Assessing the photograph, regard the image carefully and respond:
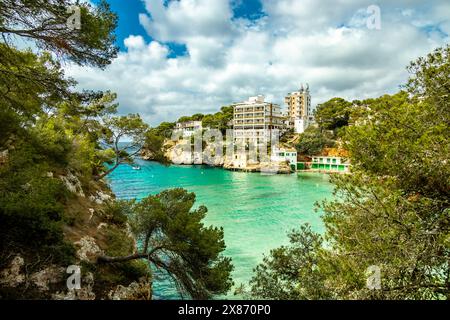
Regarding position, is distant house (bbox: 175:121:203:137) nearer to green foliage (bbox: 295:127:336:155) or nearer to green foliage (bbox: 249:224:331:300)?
green foliage (bbox: 295:127:336:155)

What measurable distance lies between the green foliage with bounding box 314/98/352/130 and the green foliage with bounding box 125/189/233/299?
5915 centimetres

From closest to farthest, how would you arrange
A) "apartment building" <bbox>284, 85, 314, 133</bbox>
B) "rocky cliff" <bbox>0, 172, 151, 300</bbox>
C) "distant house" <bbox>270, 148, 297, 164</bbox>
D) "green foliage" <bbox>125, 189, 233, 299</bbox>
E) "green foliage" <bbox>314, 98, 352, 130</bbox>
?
"rocky cliff" <bbox>0, 172, 151, 300</bbox>
"green foliage" <bbox>125, 189, 233, 299</bbox>
"distant house" <bbox>270, 148, 297, 164</bbox>
"green foliage" <bbox>314, 98, 352, 130</bbox>
"apartment building" <bbox>284, 85, 314, 133</bbox>

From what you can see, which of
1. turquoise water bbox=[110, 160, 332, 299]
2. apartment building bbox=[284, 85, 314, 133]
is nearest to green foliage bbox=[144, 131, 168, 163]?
turquoise water bbox=[110, 160, 332, 299]

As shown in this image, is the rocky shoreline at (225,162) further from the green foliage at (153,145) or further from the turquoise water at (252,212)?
the green foliage at (153,145)

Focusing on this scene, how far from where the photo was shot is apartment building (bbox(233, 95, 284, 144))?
210 ft

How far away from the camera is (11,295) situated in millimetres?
4980

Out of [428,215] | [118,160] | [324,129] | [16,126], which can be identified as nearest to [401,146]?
[428,215]

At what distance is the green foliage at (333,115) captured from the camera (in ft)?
196

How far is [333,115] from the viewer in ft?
198

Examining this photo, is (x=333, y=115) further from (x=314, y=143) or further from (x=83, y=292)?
(x=83, y=292)

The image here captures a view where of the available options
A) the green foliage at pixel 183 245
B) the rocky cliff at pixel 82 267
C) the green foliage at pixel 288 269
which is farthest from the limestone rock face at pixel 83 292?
the green foliage at pixel 288 269

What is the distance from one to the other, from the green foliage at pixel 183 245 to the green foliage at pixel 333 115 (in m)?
59.1

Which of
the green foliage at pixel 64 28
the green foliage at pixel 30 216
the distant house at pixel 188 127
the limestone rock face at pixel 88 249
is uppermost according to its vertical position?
the distant house at pixel 188 127
